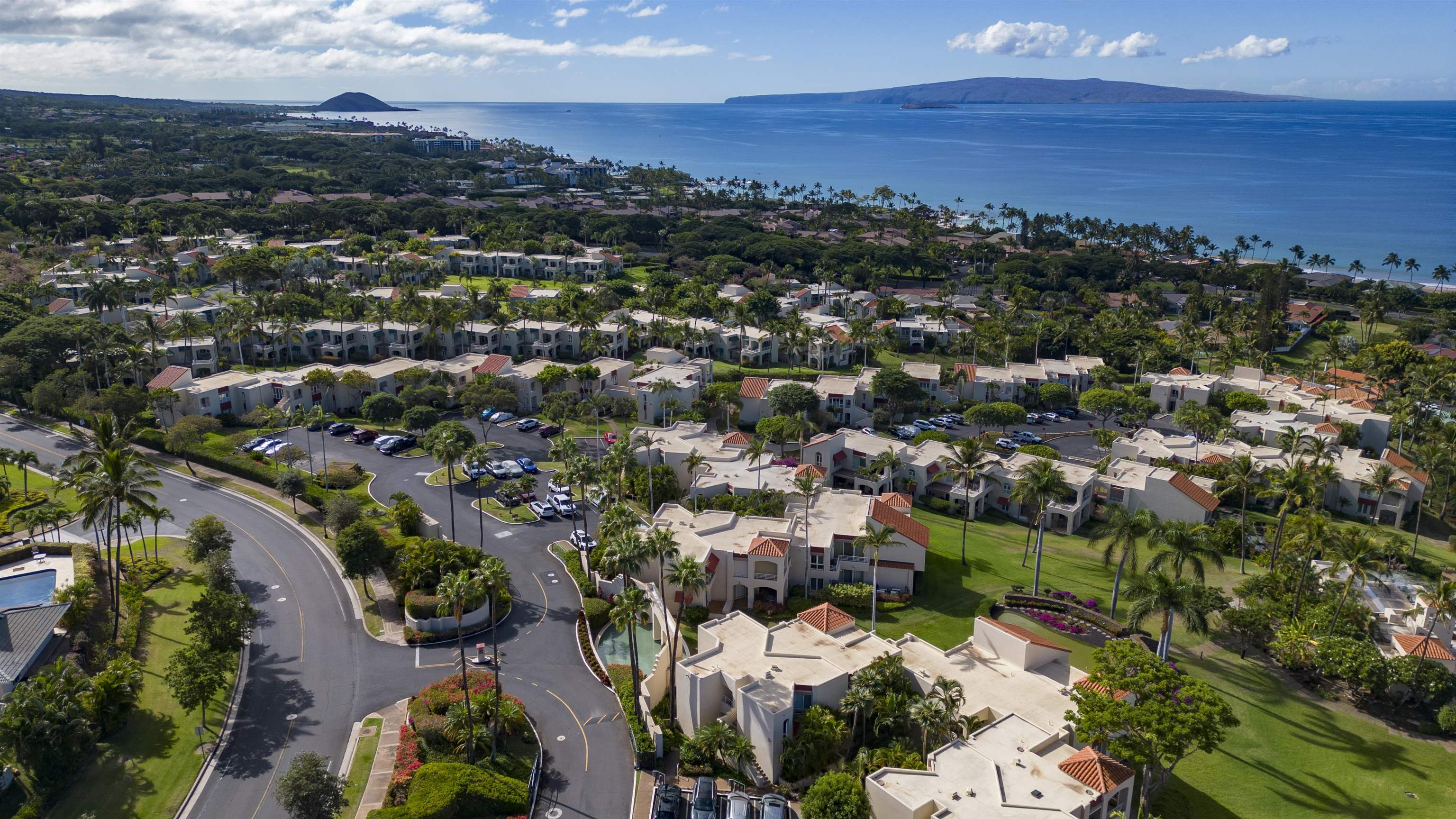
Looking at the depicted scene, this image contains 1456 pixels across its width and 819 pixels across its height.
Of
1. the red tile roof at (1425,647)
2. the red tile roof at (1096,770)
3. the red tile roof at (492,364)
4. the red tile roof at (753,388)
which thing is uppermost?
the red tile roof at (492,364)

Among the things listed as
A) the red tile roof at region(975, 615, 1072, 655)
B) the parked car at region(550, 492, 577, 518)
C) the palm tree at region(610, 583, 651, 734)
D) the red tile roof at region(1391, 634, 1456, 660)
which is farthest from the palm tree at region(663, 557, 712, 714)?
the red tile roof at region(1391, 634, 1456, 660)

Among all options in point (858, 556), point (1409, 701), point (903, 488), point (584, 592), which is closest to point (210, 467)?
point (584, 592)

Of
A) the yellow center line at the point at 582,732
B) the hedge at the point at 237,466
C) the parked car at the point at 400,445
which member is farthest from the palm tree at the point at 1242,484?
the parked car at the point at 400,445

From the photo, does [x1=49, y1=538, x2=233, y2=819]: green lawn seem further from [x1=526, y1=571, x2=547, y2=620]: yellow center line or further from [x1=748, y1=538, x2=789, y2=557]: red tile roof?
[x1=748, y1=538, x2=789, y2=557]: red tile roof

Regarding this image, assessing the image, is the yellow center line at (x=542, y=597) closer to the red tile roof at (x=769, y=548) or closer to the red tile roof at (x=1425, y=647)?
the red tile roof at (x=769, y=548)

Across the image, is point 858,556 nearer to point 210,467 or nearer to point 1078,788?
point 1078,788

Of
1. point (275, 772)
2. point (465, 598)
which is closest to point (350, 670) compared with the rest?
point (275, 772)

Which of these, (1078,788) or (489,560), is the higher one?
(489,560)
